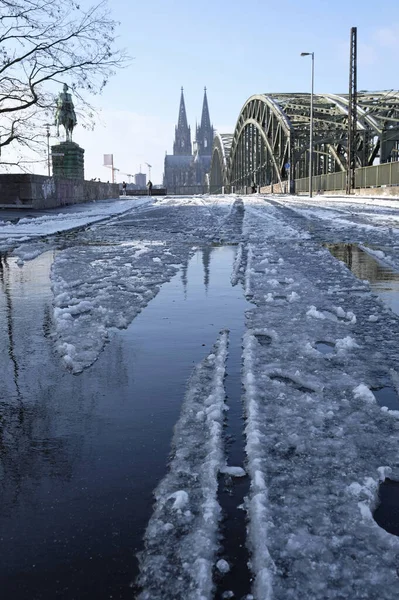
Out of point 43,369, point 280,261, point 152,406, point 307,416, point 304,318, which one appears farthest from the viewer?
point 280,261

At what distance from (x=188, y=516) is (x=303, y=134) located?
210ft

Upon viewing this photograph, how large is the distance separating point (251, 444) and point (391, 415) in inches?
33.4

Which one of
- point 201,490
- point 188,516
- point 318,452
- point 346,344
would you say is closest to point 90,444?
point 201,490

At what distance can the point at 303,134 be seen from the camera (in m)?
62.2

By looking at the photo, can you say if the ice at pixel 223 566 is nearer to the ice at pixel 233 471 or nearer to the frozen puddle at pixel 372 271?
the ice at pixel 233 471

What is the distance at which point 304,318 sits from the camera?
16.9 feet

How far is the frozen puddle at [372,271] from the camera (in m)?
6.26

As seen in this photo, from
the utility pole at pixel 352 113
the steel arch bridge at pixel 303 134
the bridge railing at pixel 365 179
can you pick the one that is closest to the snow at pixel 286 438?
the bridge railing at pixel 365 179

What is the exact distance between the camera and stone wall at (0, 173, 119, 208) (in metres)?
22.9

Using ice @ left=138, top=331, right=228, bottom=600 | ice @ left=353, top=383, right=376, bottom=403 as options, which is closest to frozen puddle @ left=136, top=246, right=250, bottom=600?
ice @ left=138, top=331, right=228, bottom=600

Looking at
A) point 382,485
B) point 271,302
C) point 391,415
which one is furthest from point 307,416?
point 271,302

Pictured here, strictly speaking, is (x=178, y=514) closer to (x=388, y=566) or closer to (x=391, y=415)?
(x=388, y=566)

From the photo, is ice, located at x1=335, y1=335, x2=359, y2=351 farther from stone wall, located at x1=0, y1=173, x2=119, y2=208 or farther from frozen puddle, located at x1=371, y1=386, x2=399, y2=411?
stone wall, located at x1=0, y1=173, x2=119, y2=208

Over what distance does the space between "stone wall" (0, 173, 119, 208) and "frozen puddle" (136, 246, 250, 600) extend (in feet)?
65.1
